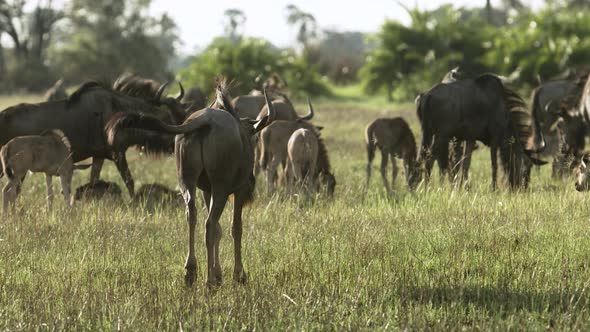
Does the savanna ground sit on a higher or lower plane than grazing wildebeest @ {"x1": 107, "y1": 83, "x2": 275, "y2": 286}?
lower

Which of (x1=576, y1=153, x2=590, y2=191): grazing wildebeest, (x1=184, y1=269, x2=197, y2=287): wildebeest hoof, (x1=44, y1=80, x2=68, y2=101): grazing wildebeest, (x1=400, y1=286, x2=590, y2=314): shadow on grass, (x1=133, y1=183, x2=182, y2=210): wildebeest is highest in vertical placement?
(x1=44, y1=80, x2=68, y2=101): grazing wildebeest

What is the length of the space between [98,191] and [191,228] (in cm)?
515

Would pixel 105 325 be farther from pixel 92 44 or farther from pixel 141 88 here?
pixel 92 44

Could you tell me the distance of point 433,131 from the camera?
10.7 m

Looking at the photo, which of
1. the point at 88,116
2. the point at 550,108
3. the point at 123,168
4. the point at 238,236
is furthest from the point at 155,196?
the point at 550,108

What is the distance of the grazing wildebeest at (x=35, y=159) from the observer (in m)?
8.62

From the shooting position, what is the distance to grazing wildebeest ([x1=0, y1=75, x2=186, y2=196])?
32.1 ft

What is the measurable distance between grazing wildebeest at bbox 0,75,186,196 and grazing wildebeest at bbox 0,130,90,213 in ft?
2.06

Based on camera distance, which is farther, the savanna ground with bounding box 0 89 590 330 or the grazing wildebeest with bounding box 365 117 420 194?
the grazing wildebeest with bounding box 365 117 420 194

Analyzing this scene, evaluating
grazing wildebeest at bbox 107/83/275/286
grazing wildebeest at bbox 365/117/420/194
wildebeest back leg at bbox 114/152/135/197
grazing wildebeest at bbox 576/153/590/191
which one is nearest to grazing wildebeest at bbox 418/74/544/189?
grazing wildebeest at bbox 365/117/420/194

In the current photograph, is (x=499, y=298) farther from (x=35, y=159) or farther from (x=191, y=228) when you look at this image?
(x=35, y=159)

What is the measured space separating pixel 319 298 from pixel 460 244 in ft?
6.07

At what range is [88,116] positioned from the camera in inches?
408

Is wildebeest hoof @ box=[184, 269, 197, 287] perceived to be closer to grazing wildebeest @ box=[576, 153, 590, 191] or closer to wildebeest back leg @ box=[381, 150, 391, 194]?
grazing wildebeest @ box=[576, 153, 590, 191]
